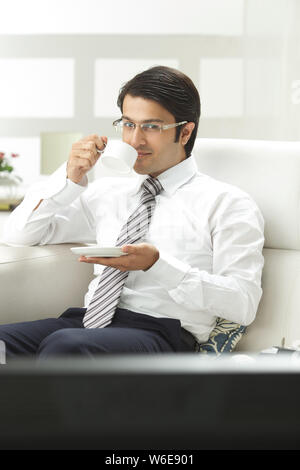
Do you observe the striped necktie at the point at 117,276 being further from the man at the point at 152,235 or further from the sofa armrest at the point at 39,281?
the sofa armrest at the point at 39,281

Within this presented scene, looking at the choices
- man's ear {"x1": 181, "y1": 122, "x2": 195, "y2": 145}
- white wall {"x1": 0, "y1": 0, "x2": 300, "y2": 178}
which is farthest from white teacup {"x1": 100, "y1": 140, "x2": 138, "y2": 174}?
white wall {"x1": 0, "y1": 0, "x2": 300, "y2": 178}

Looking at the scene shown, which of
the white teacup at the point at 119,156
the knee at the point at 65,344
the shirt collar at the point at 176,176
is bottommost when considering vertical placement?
the knee at the point at 65,344

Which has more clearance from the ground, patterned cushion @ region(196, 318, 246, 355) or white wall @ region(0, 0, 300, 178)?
white wall @ region(0, 0, 300, 178)

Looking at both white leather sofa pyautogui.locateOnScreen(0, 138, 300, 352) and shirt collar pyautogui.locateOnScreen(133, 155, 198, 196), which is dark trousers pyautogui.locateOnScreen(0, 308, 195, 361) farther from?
shirt collar pyautogui.locateOnScreen(133, 155, 198, 196)

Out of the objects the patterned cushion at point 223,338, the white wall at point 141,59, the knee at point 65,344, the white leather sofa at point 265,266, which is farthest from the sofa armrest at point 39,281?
the white wall at point 141,59

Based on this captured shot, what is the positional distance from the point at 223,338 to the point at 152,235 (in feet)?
0.95

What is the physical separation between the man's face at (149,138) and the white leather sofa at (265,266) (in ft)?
0.43

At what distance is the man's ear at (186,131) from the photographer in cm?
154

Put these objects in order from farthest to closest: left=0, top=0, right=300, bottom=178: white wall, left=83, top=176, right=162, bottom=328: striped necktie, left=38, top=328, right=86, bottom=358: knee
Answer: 1. left=0, top=0, right=300, bottom=178: white wall
2. left=83, top=176, right=162, bottom=328: striped necktie
3. left=38, top=328, right=86, bottom=358: knee

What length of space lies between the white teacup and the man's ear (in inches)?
9.0

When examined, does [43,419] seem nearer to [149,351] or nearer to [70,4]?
[149,351]

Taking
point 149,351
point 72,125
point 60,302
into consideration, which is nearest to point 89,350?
point 149,351

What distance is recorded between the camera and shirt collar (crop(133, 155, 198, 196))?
149cm

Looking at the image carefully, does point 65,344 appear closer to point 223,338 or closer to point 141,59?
point 223,338
